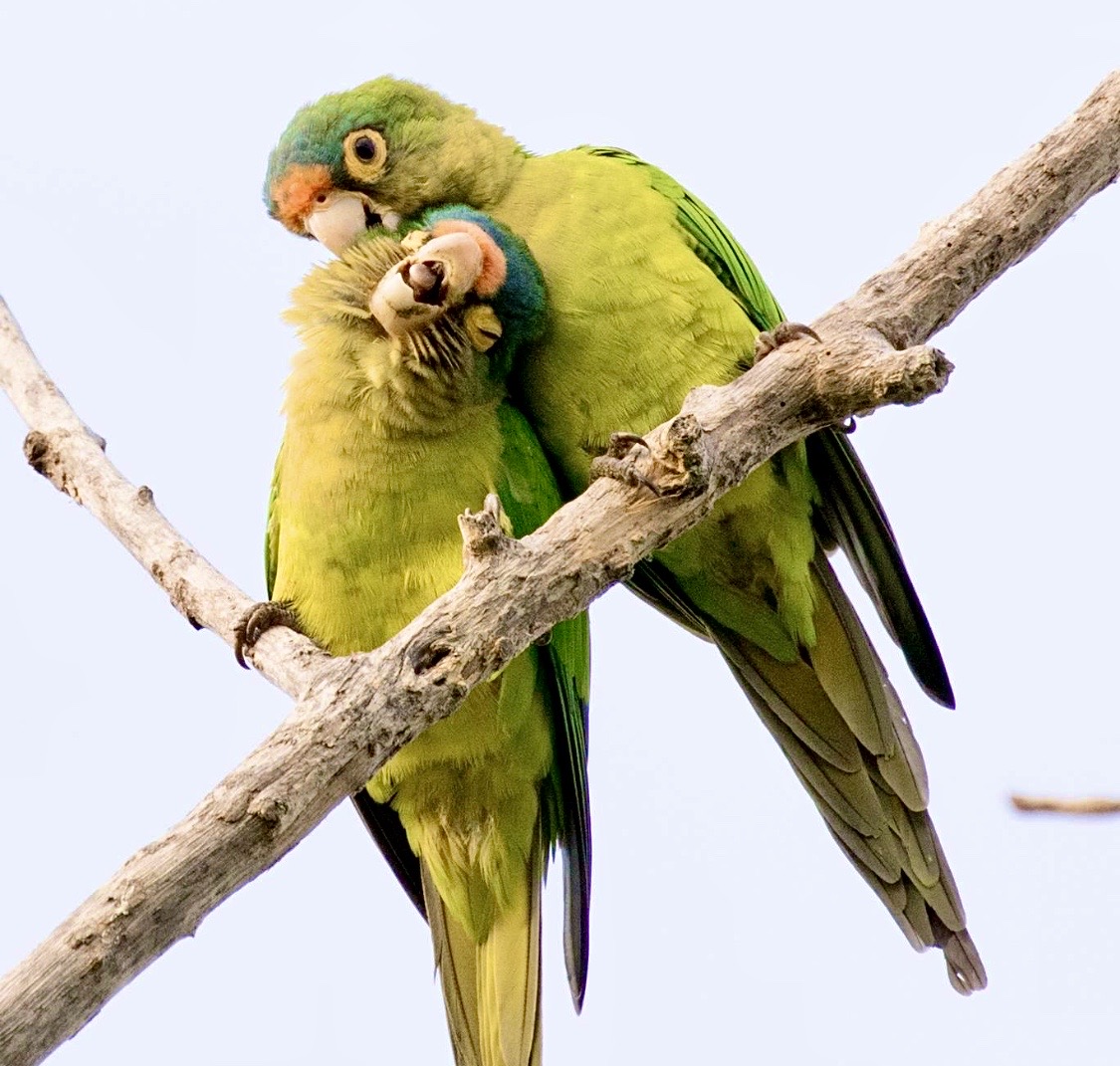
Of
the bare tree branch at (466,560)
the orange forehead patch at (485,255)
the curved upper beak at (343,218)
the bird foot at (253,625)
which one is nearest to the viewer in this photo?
the bare tree branch at (466,560)

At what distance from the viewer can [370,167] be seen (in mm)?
4070

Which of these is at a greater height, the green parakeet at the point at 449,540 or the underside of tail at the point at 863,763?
the green parakeet at the point at 449,540

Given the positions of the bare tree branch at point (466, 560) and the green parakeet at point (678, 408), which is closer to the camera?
the bare tree branch at point (466, 560)

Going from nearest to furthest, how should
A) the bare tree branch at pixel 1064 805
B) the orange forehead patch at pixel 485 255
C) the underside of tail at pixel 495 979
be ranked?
1. the bare tree branch at pixel 1064 805
2. the orange forehead patch at pixel 485 255
3. the underside of tail at pixel 495 979

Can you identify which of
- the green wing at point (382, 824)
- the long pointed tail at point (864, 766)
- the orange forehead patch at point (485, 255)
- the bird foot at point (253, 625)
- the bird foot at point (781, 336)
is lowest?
the long pointed tail at point (864, 766)

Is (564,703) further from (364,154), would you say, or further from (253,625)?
(364,154)

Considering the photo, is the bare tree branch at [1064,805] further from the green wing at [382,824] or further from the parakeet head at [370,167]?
the parakeet head at [370,167]

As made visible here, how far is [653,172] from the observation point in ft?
13.2

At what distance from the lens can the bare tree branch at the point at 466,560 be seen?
2266 millimetres

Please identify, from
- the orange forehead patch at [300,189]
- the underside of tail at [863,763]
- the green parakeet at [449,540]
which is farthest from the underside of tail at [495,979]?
the orange forehead patch at [300,189]

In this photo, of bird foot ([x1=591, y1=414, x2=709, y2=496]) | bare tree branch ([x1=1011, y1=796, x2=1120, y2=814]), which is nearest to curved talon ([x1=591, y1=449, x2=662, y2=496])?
bird foot ([x1=591, y1=414, x2=709, y2=496])

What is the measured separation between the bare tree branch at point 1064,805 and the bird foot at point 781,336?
1756 millimetres

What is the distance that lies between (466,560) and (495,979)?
149cm

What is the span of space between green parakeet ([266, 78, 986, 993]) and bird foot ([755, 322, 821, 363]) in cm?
45
